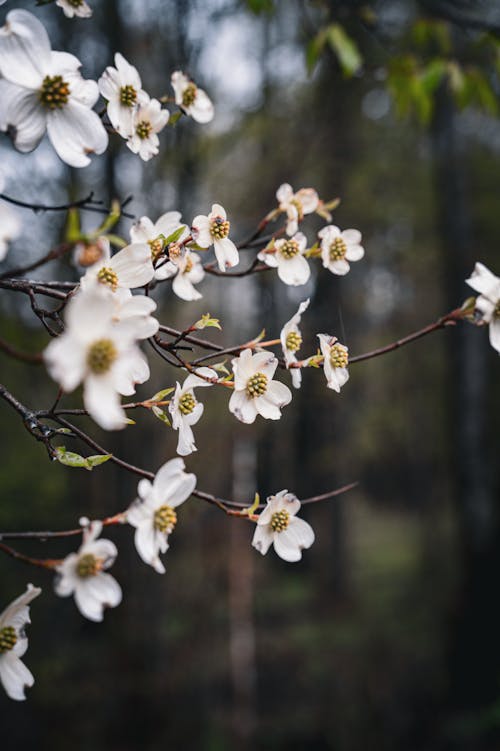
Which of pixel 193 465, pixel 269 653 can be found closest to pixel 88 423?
pixel 193 465

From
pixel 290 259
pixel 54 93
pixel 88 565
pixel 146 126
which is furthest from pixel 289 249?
pixel 88 565

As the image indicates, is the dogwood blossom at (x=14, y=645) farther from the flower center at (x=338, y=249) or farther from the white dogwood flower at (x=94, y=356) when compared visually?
the flower center at (x=338, y=249)

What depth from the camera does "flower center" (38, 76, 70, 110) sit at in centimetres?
56

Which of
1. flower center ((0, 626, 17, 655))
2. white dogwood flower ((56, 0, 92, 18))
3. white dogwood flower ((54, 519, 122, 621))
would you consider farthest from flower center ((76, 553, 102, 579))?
white dogwood flower ((56, 0, 92, 18))

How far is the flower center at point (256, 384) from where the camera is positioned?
0.68 metres

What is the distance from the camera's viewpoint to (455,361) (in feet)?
12.1

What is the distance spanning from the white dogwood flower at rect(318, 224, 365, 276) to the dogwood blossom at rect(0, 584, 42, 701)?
547 millimetres

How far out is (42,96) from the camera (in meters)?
→ 0.57

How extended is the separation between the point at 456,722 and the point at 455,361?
82.7 inches

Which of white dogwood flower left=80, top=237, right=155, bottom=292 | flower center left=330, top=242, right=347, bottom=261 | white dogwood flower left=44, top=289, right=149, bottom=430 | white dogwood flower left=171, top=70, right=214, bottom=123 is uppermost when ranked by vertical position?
white dogwood flower left=171, top=70, right=214, bottom=123

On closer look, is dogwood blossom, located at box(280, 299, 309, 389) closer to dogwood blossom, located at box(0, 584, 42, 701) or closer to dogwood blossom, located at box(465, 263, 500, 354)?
dogwood blossom, located at box(465, 263, 500, 354)

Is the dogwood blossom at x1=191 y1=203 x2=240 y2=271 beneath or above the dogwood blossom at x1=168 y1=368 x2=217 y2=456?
above

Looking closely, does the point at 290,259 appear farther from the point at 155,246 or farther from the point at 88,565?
the point at 88,565

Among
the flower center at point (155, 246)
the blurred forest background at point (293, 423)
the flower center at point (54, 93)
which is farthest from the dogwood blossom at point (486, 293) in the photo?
the blurred forest background at point (293, 423)
